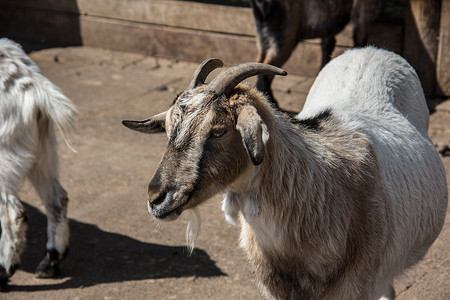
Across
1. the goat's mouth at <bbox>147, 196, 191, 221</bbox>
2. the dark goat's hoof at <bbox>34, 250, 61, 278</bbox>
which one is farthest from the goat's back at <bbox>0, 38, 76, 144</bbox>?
the goat's mouth at <bbox>147, 196, 191, 221</bbox>

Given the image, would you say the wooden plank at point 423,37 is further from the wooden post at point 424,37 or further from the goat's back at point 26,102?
the goat's back at point 26,102

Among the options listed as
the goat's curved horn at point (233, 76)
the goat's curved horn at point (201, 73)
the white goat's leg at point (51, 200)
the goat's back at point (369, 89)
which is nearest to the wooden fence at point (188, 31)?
the goat's back at point (369, 89)

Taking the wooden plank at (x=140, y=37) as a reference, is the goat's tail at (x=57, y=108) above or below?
above

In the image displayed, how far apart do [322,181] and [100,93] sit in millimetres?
5777

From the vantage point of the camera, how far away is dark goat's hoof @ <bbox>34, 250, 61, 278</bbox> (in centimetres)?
492

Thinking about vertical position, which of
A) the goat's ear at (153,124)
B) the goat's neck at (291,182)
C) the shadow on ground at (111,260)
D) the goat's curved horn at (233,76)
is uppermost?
the goat's curved horn at (233,76)

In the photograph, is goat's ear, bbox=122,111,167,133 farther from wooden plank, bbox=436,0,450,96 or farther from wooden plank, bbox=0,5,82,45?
wooden plank, bbox=0,5,82,45

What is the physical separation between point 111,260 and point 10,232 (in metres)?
0.78

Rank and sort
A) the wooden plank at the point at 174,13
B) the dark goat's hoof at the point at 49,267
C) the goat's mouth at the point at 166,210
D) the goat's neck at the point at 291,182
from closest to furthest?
the goat's mouth at the point at 166,210 → the goat's neck at the point at 291,182 → the dark goat's hoof at the point at 49,267 → the wooden plank at the point at 174,13

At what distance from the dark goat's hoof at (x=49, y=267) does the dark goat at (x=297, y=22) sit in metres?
2.90

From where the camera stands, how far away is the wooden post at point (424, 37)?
7.66 meters

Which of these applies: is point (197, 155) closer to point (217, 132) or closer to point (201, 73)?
point (217, 132)

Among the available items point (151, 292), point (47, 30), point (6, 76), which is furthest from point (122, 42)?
point (151, 292)

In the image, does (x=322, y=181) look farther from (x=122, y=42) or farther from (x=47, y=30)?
(x=47, y=30)
